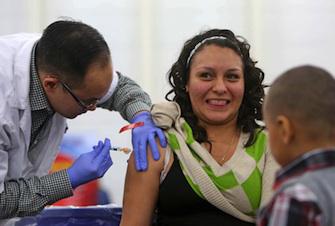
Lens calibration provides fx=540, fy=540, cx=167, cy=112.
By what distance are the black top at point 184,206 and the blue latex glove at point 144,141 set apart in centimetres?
7

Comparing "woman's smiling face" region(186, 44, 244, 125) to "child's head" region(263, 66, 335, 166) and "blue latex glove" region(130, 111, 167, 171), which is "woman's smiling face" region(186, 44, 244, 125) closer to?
"blue latex glove" region(130, 111, 167, 171)

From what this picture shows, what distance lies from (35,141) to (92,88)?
0.86ft

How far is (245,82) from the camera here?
1.65 metres

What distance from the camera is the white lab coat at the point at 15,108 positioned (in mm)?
1402

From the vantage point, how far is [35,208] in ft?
4.75

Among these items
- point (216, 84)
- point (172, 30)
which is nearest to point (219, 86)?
point (216, 84)

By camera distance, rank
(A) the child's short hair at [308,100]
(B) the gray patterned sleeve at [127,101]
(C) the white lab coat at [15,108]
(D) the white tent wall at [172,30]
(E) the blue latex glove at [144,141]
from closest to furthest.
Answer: (A) the child's short hair at [308,100], (C) the white lab coat at [15,108], (E) the blue latex glove at [144,141], (B) the gray patterned sleeve at [127,101], (D) the white tent wall at [172,30]

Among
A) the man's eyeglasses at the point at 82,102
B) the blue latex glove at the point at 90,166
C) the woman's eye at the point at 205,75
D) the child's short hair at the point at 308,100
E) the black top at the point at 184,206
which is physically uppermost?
the child's short hair at the point at 308,100

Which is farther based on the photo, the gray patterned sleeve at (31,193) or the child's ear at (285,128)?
the gray patterned sleeve at (31,193)

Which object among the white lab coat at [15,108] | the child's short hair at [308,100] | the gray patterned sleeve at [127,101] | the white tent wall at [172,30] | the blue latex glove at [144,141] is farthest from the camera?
the white tent wall at [172,30]

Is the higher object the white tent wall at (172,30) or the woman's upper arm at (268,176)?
the white tent wall at (172,30)

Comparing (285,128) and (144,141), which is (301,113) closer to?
(285,128)

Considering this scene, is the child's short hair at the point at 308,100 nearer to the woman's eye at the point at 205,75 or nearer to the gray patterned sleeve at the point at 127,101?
the woman's eye at the point at 205,75

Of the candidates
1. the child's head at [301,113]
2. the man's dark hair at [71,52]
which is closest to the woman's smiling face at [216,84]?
the man's dark hair at [71,52]
